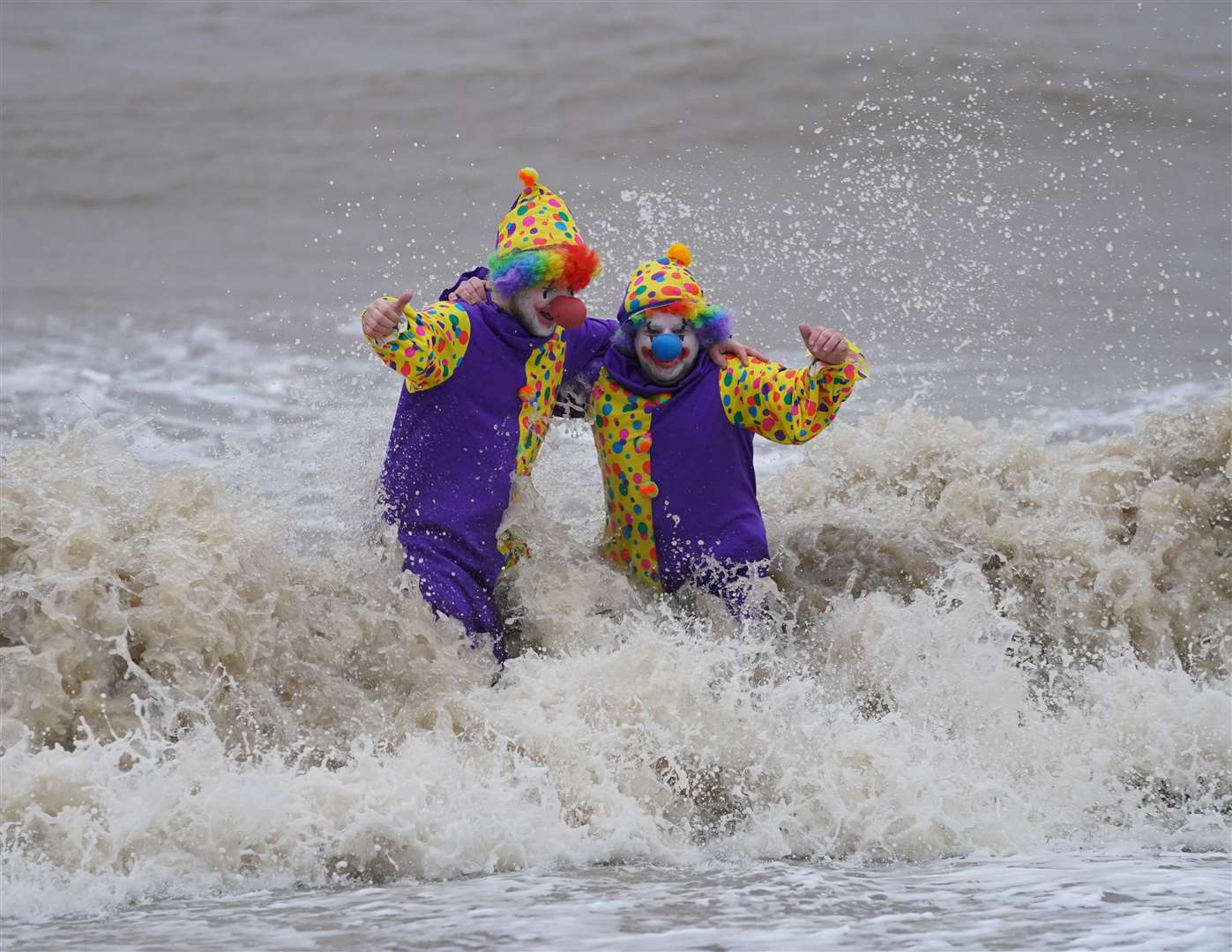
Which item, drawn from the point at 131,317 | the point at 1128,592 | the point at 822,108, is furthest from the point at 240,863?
the point at 822,108

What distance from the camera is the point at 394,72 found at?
1112 centimetres

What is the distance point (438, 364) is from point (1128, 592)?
2.14 meters

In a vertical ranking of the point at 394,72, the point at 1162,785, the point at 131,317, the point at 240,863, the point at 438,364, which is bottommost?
the point at 1162,785

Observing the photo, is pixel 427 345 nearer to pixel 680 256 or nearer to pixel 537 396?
pixel 537 396

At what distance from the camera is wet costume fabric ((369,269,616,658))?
12.6 feet

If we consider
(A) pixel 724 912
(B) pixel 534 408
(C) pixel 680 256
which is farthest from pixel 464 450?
(A) pixel 724 912

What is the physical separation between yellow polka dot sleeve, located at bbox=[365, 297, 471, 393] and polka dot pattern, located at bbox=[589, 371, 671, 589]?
0.43 m

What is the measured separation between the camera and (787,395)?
3885 mm

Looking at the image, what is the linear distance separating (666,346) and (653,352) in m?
0.05

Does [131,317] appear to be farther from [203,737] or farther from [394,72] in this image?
[203,737]

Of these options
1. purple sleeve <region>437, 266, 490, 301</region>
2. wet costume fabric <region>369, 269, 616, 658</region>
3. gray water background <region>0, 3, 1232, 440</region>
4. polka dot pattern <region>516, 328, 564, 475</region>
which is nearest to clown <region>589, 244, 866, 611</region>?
polka dot pattern <region>516, 328, 564, 475</region>

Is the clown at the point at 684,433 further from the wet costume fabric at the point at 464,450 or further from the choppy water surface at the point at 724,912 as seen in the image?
the choppy water surface at the point at 724,912

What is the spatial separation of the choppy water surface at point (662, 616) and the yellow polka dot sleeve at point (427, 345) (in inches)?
17.0

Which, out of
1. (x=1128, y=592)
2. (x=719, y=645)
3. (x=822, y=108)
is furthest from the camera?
(x=822, y=108)
